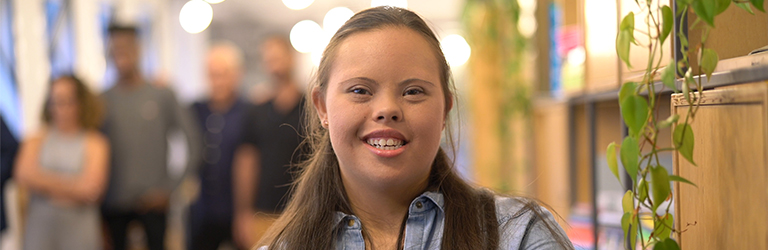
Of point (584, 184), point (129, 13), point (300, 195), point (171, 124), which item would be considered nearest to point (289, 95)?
point (171, 124)

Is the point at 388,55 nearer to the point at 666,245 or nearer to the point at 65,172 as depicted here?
the point at 666,245

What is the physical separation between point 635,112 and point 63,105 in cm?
326

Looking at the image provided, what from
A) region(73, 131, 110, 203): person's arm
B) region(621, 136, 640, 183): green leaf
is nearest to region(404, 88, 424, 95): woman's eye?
region(621, 136, 640, 183): green leaf

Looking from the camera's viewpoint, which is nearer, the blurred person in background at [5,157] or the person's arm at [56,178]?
the person's arm at [56,178]

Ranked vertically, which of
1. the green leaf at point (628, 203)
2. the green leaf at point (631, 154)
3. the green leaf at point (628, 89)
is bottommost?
the green leaf at point (628, 203)

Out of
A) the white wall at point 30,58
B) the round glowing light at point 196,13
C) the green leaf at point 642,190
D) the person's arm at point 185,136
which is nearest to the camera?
the green leaf at point 642,190

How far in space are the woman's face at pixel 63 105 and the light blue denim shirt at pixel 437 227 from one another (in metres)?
2.77

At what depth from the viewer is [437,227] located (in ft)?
3.85

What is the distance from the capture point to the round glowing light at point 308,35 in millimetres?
6438

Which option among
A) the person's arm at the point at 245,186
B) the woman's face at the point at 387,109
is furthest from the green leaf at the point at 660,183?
the person's arm at the point at 245,186

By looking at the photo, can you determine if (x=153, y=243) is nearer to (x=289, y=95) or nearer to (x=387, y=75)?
(x=289, y=95)

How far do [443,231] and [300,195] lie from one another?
32 cm

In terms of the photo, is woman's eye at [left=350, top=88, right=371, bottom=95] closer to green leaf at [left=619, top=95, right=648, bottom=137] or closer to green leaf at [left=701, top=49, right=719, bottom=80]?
green leaf at [left=619, top=95, right=648, bottom=137]

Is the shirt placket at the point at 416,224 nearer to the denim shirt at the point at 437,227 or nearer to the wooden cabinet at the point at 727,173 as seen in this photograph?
the denim shirt at the point at 437,227
